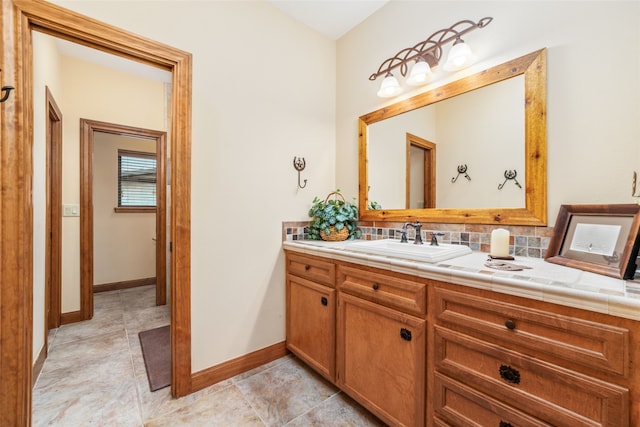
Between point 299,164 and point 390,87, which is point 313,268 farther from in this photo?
point 390,87

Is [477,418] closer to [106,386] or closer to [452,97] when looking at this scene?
[452,97]

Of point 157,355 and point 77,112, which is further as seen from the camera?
point 77,112

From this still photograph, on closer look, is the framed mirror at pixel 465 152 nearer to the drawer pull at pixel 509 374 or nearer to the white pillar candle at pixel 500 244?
the white pillar candle at pixel 500 244

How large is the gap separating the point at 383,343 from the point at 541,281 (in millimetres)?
740

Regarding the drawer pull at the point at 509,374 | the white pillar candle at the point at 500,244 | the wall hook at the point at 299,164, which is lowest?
the drawer pull at the point at 509,374

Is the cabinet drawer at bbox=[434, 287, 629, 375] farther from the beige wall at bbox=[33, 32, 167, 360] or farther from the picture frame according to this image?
the beige wall at bbox=[33, 32, 167, 360]

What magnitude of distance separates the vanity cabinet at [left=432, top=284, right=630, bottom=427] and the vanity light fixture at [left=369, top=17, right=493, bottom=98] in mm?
1301

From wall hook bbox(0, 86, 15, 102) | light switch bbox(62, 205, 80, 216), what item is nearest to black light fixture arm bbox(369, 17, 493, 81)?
wall hook bbox(0, 86, 15, 102)

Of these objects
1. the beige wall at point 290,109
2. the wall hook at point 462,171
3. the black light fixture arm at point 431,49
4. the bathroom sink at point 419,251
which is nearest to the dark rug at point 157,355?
the beige wall at point 290,109

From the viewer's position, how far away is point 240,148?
180cm

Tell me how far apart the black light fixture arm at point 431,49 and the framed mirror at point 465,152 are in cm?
22

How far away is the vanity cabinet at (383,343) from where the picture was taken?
3.74 ft

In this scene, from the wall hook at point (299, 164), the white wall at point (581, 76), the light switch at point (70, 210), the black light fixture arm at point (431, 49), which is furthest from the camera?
the light switch at point (70, 210)

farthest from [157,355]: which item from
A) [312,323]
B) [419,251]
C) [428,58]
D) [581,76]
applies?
[581,76]
